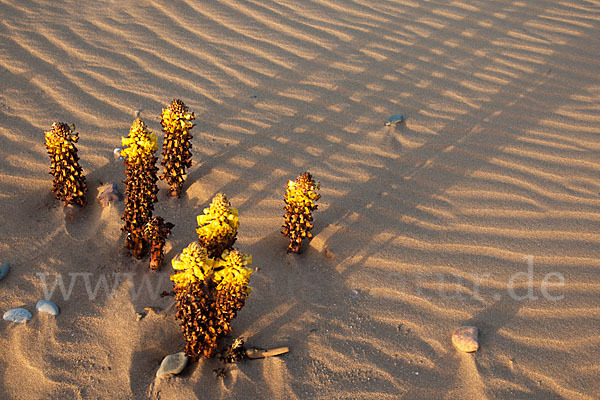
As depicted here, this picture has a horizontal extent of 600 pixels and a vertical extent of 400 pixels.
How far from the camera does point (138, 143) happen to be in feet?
12.6

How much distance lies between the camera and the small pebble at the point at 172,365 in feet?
11.0

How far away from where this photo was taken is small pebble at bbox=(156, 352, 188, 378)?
131 inches

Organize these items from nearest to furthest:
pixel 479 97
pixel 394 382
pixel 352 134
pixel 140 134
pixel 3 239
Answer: pixel 394 382
pixel 140 134
pixel 3 239
pixel 352 134
pixel 479 97

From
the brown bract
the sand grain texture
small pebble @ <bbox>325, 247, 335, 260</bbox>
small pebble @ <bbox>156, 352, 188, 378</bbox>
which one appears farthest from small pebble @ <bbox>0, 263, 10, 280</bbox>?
small pebble @ <bbox>325, 247, 335, 260</bbox>

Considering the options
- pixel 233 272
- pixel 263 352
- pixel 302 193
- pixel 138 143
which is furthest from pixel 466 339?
pixel 138 143

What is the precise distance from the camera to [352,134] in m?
5.33

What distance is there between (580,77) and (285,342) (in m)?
4.86

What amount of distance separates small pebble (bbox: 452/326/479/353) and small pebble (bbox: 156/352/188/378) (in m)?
1.76

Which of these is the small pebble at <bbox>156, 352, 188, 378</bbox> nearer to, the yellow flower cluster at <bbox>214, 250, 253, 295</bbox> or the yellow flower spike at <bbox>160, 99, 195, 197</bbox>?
the yellow flower cluster at <bbox>214, 250, 253, 295</bbox>

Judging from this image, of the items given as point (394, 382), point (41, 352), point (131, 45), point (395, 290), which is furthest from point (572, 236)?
point (131, 45)

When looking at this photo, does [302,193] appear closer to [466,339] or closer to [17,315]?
[466,339]

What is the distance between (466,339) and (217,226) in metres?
1.77

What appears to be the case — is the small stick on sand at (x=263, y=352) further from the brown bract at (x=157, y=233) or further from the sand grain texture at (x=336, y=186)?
the brown bract at (x=157, y=233)

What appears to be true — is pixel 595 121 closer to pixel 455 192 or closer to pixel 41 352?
pixel 455 192
